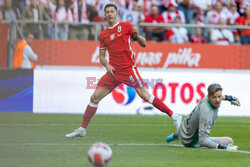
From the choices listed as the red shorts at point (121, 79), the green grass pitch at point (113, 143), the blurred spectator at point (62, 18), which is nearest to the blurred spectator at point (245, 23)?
the green grass pitch at point (113, 143)

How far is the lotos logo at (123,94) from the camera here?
60.5 ft

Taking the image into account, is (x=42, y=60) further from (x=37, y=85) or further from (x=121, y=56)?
(x=121, y=56)

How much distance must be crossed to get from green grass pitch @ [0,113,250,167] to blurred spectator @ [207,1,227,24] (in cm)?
514

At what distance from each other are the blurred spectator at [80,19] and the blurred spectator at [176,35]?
8.24 feet

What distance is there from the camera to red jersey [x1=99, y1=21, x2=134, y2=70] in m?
11.1

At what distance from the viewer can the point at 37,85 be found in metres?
18.4

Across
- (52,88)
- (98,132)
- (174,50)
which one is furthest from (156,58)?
(98,132)

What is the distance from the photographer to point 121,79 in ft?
36.8

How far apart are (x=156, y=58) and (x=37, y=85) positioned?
3.95 metres

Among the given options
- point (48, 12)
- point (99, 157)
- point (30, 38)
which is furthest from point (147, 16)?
point (99, 157)

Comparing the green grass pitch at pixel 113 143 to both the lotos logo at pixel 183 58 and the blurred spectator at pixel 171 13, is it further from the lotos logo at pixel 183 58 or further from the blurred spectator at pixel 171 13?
the blurred spectator at pixel 171 13

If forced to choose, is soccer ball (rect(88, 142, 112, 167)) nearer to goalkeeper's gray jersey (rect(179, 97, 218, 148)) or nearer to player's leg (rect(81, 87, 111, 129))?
goalkeeper's gray jersey (rect(179, 97, 218, 148))

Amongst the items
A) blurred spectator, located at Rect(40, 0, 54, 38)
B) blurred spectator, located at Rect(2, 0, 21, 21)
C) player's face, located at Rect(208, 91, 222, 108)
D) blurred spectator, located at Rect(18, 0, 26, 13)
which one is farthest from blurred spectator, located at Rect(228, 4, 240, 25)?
player's face, located at Rect(208, 91, 222, 108)

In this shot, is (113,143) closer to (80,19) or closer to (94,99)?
(94,99)
